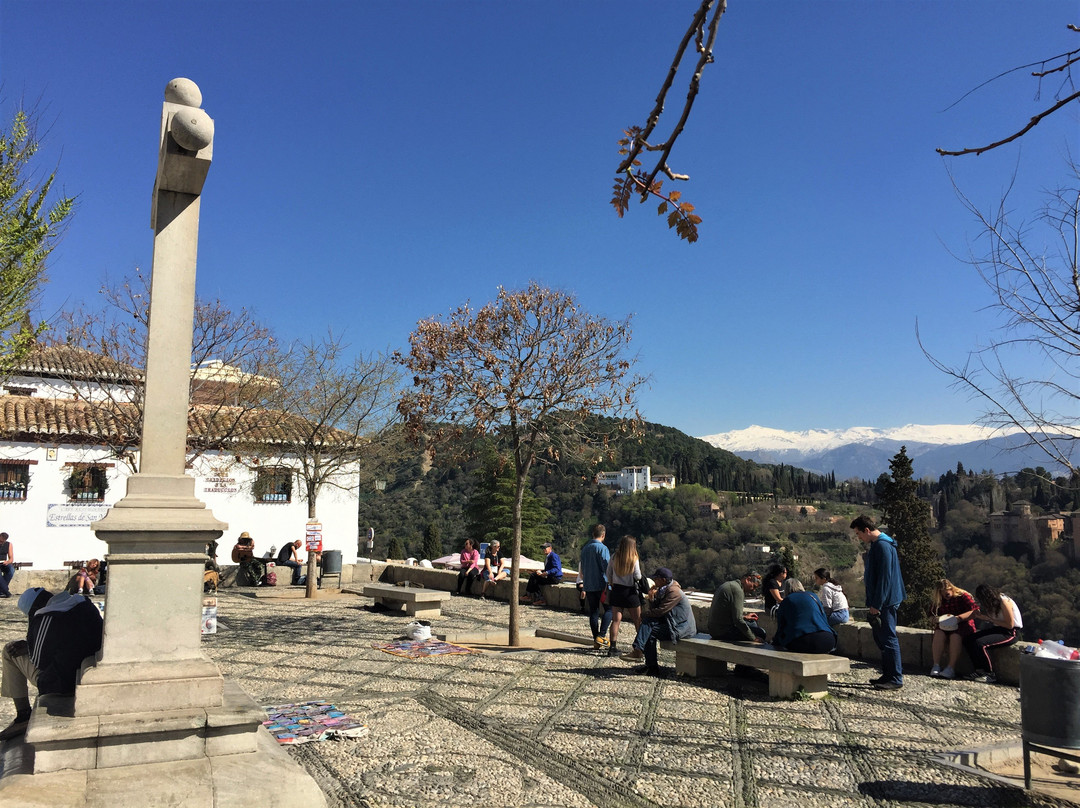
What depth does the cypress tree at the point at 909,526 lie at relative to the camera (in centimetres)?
2770

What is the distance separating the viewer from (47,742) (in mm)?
3395

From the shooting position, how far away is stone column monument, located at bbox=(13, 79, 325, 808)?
3.47 meters

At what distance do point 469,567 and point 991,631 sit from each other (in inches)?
412

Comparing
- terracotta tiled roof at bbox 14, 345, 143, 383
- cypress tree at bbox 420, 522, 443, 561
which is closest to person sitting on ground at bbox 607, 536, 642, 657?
terracotta tiled roof at bbox 14, 345, 143, 383

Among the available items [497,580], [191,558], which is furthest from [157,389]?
[497,580]

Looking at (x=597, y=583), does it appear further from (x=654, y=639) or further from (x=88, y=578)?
(x=88, y=578)

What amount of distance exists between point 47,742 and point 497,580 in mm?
12450

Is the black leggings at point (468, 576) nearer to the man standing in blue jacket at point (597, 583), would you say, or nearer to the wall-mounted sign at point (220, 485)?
the man standing in blue jacket at point (597, 583)

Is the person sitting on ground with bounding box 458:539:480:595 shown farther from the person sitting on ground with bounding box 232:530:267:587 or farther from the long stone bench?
the person sitting on ground with bounding box 232:530:267:587

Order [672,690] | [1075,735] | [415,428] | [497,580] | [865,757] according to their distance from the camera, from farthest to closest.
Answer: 1. [497,580]
2. [415,428]
3. [672,690]
4. [865,757]
5. [1075,735]

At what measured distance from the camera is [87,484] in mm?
23594

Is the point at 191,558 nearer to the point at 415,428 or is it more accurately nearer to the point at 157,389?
the point at 157,389

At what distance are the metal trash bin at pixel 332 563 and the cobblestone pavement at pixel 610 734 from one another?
9.83 metres

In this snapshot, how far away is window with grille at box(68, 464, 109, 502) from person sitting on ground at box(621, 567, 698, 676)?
21.5 meters
